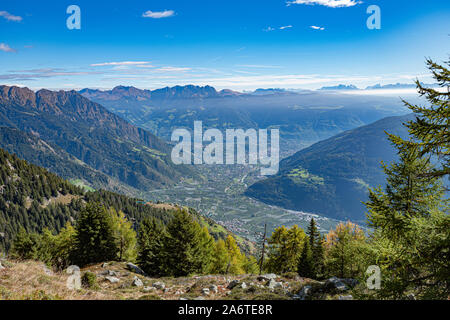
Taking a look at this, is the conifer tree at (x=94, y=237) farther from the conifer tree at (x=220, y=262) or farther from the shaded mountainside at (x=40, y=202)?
the shaded mountainside at (x=40, y=202)

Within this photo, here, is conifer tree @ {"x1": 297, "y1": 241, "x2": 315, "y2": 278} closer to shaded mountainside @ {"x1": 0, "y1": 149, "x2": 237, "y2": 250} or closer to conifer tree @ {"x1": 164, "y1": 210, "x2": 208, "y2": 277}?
conifer tree @ {"x1": 164, "y1": 210, "x2": 208, "y2": 277}

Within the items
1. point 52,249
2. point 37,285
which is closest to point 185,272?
point 37,285

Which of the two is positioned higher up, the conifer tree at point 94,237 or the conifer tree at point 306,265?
the conifer tree at point 94,237

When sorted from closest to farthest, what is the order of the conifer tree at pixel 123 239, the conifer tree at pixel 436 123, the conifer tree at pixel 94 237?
the conifer tree at pixel 436 123 → the conifer tree at pixel 94 237 → the conifer tree at pixel 123 239

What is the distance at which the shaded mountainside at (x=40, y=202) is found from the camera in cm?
14738

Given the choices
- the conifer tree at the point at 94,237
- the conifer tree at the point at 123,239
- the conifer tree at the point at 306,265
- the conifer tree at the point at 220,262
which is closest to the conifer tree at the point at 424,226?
the conifer tree at the point at 306,265

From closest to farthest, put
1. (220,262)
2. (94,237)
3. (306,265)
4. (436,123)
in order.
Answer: (436,123), (94,237), (306,265), (220,262)

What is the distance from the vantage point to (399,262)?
11.5 m

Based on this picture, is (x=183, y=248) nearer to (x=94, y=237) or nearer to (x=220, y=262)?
(x=94, y=237)

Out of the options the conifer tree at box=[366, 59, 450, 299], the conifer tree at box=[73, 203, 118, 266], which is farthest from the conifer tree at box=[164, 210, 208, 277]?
the conifer tree at box=[366, 59, 450, 299]

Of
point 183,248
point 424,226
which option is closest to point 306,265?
point 183,248

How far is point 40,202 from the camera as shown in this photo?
540 feet
